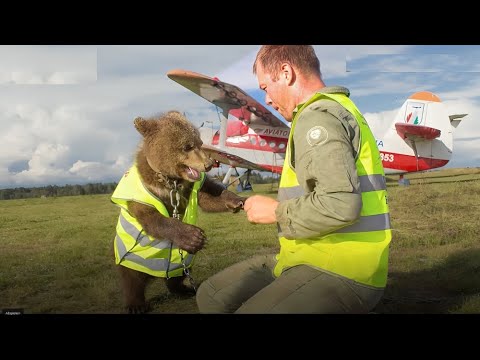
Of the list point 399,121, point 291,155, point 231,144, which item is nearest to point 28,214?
point 291,155

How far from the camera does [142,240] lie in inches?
94.0

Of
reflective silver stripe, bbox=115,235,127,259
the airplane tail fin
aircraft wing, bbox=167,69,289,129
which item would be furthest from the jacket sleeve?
the airplane tail fin

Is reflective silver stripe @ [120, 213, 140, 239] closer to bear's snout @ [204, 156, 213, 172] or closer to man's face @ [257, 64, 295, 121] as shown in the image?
bear's snout @ [204, 156, 213, 172]

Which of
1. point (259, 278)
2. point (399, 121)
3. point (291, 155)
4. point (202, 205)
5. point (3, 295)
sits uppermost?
point (399, 121)

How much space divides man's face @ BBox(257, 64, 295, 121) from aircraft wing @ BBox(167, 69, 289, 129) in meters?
1.39

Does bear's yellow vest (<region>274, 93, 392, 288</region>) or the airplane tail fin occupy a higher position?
the airplane tail fin

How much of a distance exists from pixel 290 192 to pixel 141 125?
996mm

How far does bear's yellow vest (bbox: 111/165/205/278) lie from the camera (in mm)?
2326

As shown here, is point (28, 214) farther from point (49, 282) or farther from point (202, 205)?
point (202, 205)

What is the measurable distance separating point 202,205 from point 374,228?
1.39 meters

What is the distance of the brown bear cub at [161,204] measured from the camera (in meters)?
2.23

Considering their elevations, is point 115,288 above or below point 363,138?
below

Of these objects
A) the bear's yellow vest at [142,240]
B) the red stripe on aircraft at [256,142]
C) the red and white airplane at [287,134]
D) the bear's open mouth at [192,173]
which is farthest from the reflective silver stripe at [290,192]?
the red stripe on aircraft at [256,142]

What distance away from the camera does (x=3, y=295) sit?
9.26ft
